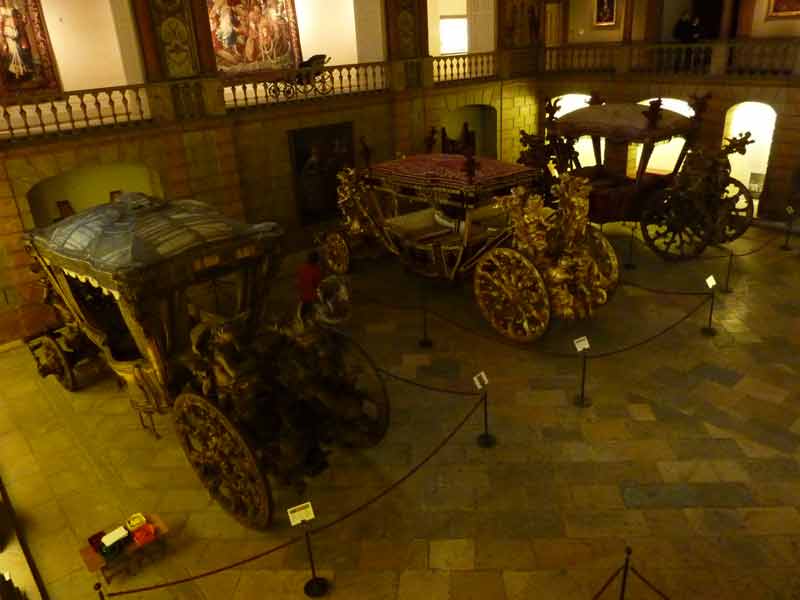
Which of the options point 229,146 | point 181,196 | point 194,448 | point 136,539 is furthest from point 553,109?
point 136,539

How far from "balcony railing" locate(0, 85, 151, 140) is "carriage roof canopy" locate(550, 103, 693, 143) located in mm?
7484

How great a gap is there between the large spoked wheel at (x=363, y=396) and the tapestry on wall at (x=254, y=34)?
1189 centimetres

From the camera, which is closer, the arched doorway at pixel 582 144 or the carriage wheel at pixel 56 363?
the carriage wheel at pixel 56 363

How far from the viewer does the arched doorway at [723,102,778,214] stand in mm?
14820

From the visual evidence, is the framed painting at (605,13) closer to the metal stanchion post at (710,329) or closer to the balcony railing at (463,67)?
the balcony railing at (463,67)

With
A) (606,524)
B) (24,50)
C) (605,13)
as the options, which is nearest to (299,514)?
(606,524)

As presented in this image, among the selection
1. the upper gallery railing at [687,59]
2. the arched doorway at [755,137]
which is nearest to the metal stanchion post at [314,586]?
the upper gallery railing at [687,59]

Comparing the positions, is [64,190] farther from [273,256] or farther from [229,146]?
[273,256]

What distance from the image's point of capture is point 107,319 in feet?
26.4

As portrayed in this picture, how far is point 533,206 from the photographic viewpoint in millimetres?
7613

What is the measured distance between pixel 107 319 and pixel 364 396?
3.94 m

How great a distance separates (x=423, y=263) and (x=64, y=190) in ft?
22.9

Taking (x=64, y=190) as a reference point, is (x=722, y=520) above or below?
below

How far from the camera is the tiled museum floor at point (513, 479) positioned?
16.9 ft
